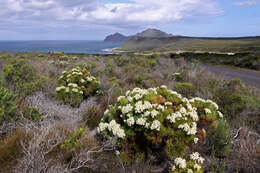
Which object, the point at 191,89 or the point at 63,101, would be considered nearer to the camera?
the point at 63,101

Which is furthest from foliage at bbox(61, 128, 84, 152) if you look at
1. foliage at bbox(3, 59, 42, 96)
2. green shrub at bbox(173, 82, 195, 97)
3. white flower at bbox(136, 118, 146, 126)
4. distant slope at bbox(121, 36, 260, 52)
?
distant slope at bbox(121, 36, 260, 52)

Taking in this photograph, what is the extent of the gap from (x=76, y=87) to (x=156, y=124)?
3.92m

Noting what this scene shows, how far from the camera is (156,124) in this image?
2709 millimetres

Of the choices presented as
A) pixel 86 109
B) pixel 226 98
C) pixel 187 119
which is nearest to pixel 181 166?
pixel 187 119

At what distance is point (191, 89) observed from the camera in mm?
6387

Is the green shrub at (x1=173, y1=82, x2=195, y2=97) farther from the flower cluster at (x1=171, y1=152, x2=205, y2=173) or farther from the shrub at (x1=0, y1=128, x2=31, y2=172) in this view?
the shrub at (x1=0, y1=128, x2=31, y2=172)

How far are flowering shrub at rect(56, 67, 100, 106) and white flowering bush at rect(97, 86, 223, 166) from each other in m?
2.47

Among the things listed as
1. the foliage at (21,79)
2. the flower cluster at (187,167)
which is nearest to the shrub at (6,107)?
the foliage at (21,79)

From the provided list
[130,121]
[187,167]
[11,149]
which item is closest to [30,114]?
[11,149]

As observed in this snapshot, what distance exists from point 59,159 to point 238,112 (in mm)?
4936

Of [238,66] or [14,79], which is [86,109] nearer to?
[14,79]

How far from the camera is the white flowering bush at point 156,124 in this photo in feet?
9.07

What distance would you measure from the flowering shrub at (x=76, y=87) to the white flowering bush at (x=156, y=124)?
2471 millimetres

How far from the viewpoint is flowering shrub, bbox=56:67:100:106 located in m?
5.40
